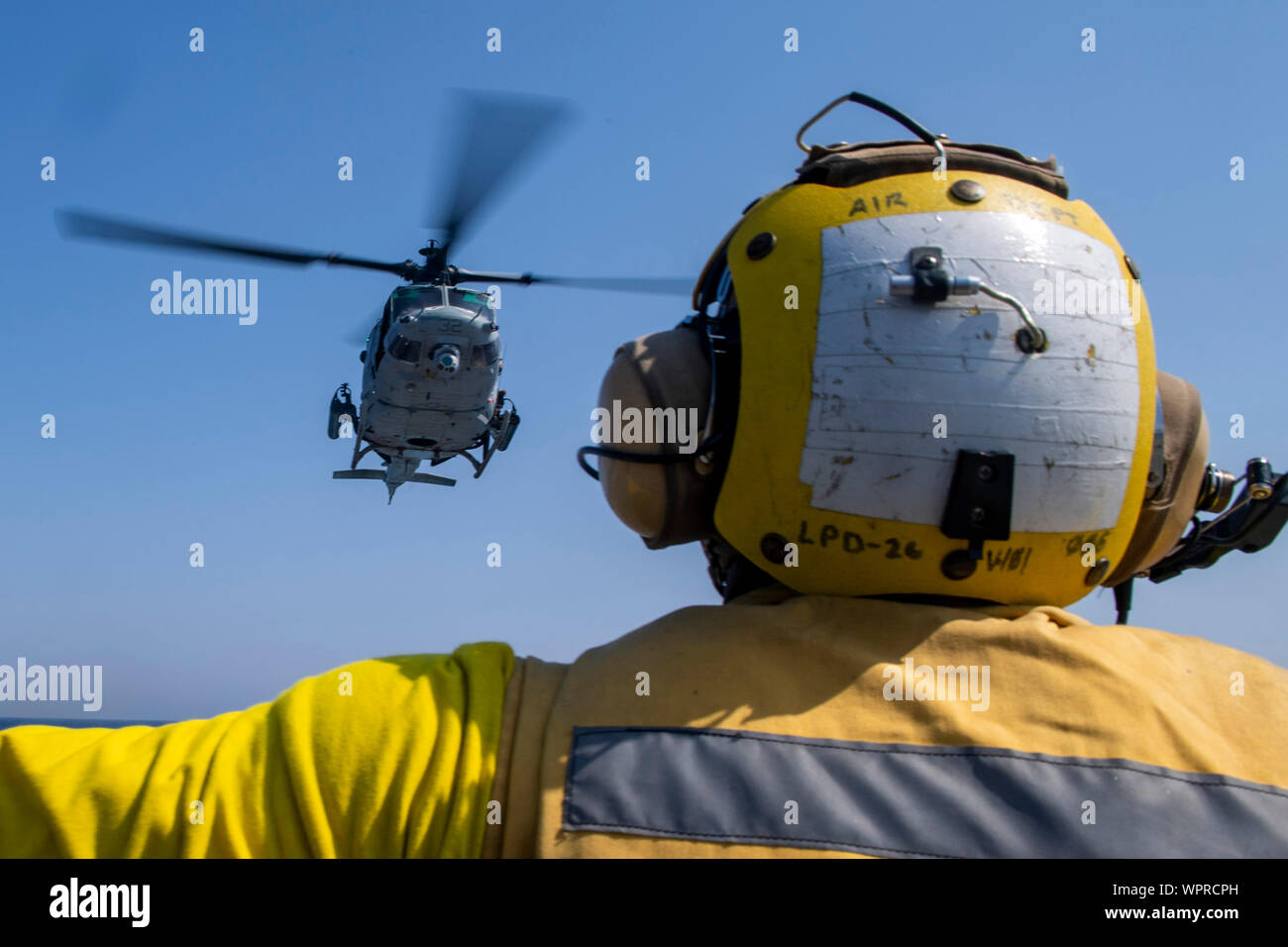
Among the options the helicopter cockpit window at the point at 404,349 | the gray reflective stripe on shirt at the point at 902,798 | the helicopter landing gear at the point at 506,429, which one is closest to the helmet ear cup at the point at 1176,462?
the gray reflective stripe on shirt at the point at 902,798

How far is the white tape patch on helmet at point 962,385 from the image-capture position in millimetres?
2012

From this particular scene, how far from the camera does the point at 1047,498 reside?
205 cm

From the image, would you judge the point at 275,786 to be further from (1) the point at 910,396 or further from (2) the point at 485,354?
(2) the point at 485,354

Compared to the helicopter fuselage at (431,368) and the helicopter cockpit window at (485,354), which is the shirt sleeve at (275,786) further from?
the helicopter cockpit window at (485,354)

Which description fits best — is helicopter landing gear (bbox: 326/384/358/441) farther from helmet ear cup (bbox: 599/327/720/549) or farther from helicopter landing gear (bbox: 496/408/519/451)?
helmet ear cup (bbox: 599/327/720/549)

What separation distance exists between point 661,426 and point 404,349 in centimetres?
1534

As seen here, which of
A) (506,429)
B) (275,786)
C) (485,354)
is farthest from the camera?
(506,429)

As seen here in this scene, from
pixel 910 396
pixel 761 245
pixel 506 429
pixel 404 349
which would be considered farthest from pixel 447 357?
pixel 910 396

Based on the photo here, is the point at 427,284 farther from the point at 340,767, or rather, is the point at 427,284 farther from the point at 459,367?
the point at 340,767

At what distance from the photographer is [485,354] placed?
57.1ft

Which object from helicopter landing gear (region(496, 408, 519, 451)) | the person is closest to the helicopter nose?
helicopter landing gear (region(496, 408, 519, 451))

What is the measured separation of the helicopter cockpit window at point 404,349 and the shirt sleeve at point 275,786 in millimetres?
15433

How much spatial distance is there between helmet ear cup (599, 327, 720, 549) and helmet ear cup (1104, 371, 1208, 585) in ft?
3.36

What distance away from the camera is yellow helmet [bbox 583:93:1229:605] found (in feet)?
6.61
